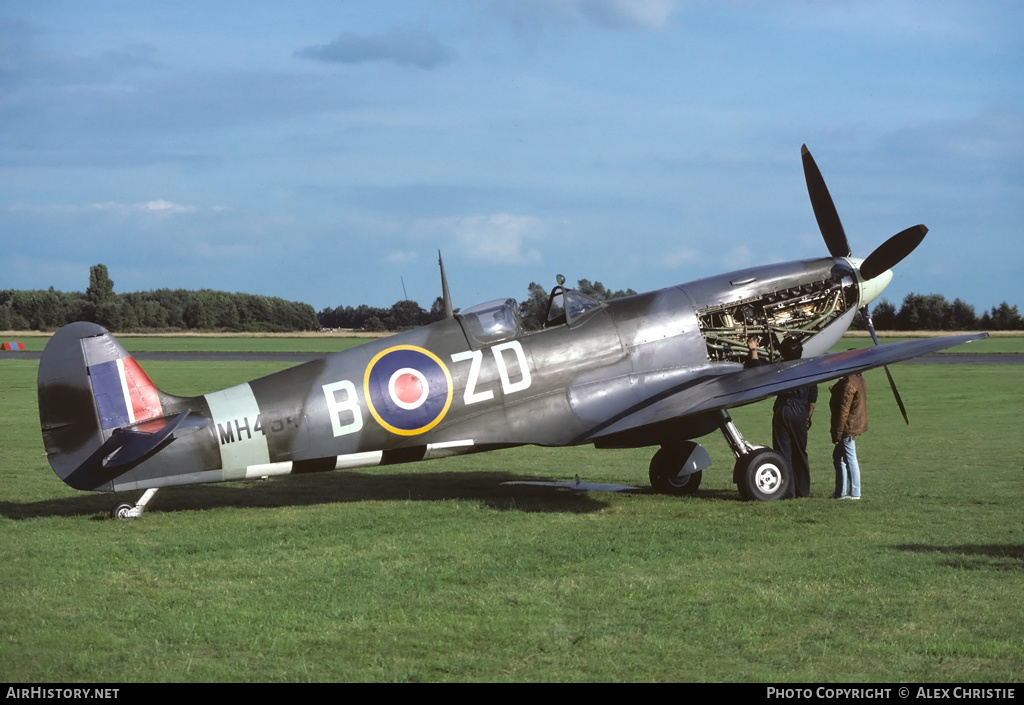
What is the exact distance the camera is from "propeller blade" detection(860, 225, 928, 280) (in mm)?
12688

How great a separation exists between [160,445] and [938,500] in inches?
306

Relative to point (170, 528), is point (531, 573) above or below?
below

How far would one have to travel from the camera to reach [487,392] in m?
10.9

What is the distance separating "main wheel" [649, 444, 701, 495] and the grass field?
0.80ft

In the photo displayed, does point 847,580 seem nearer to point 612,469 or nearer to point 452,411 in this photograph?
point 452,411

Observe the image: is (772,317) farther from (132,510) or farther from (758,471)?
(132,510)

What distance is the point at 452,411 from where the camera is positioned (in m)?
10.7

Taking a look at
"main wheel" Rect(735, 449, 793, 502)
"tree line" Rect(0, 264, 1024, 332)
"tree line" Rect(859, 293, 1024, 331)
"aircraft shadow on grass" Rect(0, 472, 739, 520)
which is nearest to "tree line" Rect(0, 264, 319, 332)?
"tree line" Rect(0, 264, 1024, 332)

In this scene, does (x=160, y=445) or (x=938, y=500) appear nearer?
(x=160, y=445)

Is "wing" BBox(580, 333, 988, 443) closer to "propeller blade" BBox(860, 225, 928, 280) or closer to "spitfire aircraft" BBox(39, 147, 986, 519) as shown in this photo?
"spitfire aircraft" BBox(39, 147, 986, 519)

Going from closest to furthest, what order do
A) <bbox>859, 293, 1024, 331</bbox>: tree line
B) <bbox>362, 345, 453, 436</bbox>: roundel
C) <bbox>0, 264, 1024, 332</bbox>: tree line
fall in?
1. <bbox>362, 345, 453, 436</bbox>: roundel
2. <bbox>859, 293, 1024, 331</bbox>: tree line
3. <bbox>0, 264, 1024, 332</bbox>: tree line

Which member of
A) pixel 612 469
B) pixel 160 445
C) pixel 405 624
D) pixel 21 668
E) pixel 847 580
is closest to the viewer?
pixel 21 668

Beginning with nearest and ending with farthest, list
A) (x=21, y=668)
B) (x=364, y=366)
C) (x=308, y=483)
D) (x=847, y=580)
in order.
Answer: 1. (x=21, y=668)
2. (x=847, y=580)
3. (x=364, y=366)
4. (x=308, y=483)

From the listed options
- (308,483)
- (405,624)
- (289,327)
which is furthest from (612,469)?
(289,327)
